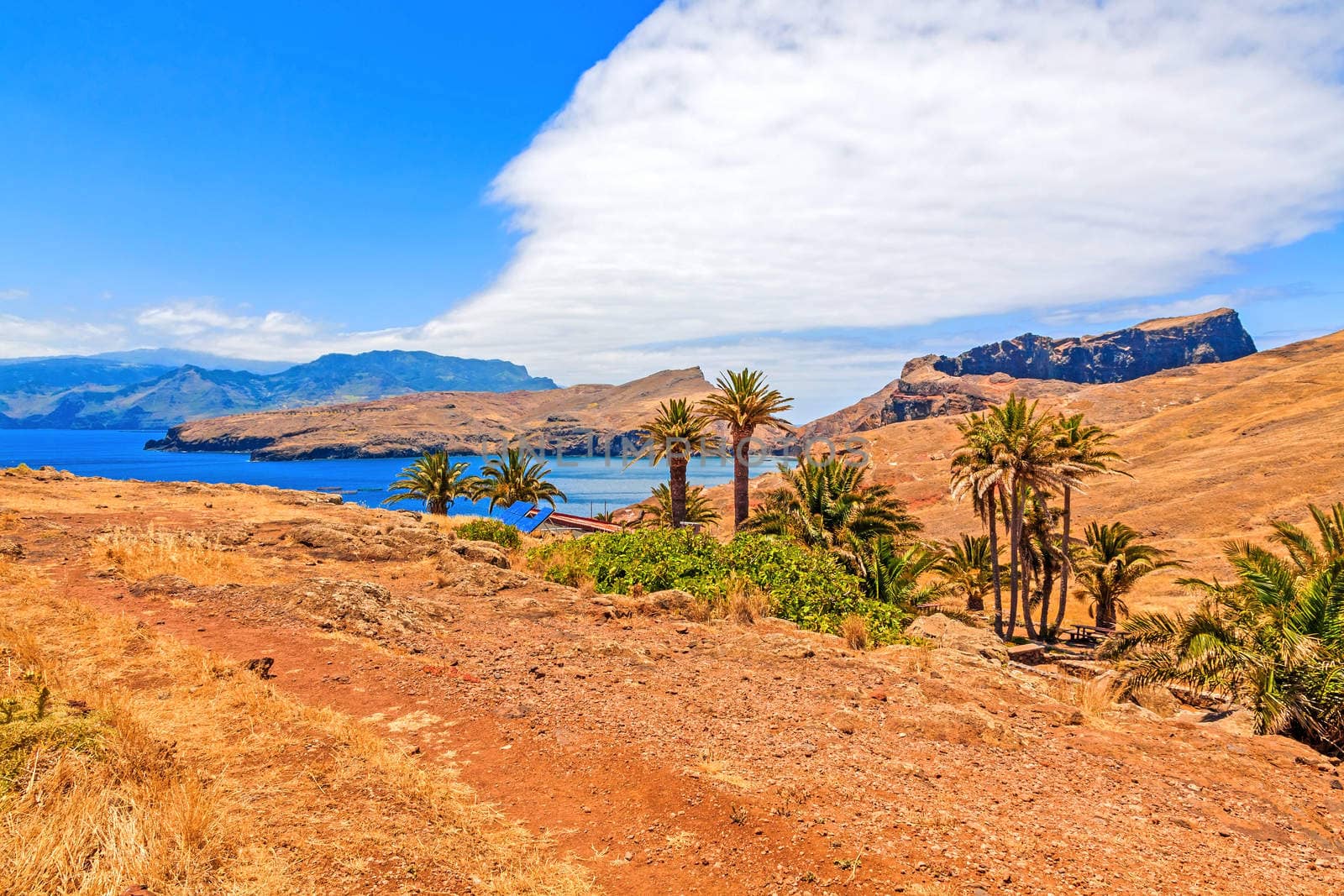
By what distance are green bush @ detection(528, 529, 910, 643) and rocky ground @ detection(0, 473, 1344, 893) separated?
1.31m

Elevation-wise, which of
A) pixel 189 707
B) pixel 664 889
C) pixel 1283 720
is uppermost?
pixel 189 707

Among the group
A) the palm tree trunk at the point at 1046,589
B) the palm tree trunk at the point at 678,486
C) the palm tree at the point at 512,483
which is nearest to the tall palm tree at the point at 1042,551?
the palm tree trunk at the point at 1046,589

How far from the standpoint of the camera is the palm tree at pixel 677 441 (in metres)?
32.2

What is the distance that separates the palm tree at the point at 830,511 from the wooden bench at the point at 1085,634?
11225mm

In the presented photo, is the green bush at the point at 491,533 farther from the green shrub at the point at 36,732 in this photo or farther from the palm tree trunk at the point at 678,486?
the green shrub at the point at 36,732

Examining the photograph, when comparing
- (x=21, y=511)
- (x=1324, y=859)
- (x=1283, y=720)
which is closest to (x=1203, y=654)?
(x=1283, y=720)

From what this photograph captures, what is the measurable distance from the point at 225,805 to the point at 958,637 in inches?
502

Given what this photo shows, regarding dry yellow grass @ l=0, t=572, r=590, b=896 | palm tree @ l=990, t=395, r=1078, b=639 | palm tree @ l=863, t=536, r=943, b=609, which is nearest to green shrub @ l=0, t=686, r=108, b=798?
→ dry yellow grass @ l=0, t=572, r=590, b=896

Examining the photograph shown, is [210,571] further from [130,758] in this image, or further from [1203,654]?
[1203,654]

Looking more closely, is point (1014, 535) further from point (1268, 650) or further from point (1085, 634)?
point (1268, 650)

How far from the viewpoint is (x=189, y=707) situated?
22.4ft

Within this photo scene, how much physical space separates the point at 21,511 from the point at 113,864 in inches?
844

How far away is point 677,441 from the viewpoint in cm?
3197

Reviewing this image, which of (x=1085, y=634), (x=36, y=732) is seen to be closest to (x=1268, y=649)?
(x=36, y=732)
